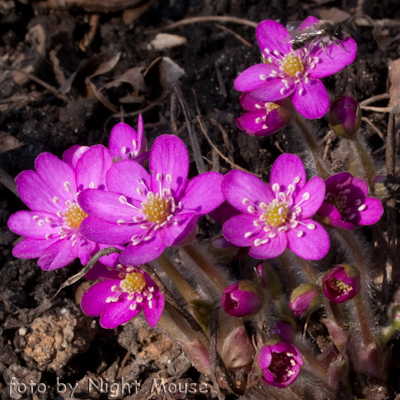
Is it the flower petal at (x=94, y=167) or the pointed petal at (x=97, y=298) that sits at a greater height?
the flower petal at (x=94, y=167)

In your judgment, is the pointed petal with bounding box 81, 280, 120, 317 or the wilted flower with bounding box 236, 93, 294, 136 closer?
the pointed petal with bounding box 81, 280, 120, 317

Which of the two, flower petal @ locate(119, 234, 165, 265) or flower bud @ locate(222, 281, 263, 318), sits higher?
flower petal @ locate(119, 234, 165, 265)

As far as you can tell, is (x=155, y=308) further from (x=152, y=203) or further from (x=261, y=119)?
(x=261, y=119)

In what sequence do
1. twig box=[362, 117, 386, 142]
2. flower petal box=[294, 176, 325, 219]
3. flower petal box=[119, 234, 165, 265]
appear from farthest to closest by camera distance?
twig box=[362, 117, 386, 142], flower petal box=[294, 176, 325, 219], flower petal box=[119, 234, 165, 265]

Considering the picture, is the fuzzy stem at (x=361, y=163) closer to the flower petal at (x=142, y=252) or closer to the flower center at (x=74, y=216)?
the flower petal at (x=142, y=252)

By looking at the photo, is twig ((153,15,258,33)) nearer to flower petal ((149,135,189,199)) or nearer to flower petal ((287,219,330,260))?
flower petal ((149,135,189,199))

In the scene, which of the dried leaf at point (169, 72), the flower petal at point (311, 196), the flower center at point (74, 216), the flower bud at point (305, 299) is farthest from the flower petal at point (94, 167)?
the dried leaf at point (169, 72)

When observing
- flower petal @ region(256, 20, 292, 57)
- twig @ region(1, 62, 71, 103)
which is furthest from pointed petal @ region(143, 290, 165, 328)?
twig @ region(1, 62, 71, 103)
